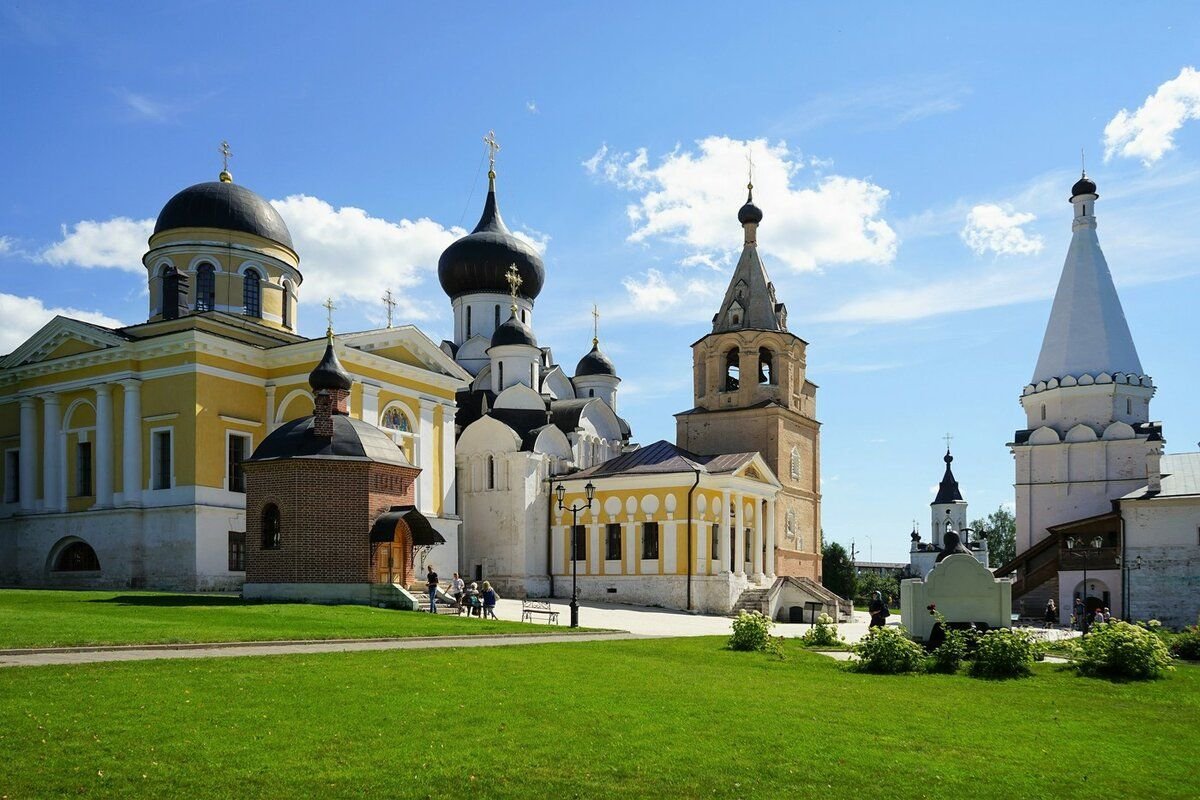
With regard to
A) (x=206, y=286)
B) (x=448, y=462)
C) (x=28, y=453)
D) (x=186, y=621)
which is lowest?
(x=186, y=621)

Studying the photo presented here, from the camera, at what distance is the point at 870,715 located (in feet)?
37.3

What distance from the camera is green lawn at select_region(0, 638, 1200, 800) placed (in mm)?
7969

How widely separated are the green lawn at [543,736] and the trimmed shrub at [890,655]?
7.11ft

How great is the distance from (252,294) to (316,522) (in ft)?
52.2

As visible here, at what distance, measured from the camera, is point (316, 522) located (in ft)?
83.2

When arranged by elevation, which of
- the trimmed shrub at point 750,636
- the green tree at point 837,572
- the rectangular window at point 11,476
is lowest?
the green tree at point 837,572

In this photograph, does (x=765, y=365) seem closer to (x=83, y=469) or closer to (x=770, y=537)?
(x=770, y=537)

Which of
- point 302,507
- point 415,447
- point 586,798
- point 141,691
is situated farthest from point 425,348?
point 586,798

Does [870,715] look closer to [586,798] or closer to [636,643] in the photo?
[586,798]

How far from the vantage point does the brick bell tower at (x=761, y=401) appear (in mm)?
43375

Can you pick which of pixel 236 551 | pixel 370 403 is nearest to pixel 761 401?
pixel 370 403

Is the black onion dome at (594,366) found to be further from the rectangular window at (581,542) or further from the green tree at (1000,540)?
the green tree at (1000,540)

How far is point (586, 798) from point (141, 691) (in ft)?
17.1

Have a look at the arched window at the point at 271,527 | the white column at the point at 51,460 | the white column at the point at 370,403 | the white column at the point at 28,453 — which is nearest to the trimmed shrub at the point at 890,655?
the arched window at the point at 271,527
